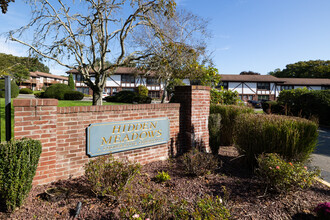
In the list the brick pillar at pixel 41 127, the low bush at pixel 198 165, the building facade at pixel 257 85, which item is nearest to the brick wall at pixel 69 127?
the brick pillar at pixel 41 127

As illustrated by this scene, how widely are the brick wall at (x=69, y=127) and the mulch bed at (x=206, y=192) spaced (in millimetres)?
319

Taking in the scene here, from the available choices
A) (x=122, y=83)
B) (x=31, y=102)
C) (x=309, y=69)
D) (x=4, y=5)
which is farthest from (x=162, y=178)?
(x=309, y=69)

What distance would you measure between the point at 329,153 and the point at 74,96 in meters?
23.2

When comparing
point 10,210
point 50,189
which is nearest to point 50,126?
point 50,189

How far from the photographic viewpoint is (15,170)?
282 centimetres

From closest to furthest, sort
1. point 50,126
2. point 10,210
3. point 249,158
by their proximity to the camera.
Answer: point 10,210 < point 50,126 < point 249,158

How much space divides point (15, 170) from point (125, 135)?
218 centimetres

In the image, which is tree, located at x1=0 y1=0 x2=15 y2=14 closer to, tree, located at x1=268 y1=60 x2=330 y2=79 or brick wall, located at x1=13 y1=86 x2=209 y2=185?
brick wall, located at x1=13 y1=86 x2=209 y2=185

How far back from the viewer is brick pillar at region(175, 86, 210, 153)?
5.69m

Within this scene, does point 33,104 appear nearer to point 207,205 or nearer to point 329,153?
point 207,205

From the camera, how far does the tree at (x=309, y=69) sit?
5797 centimetres

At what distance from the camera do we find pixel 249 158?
4914 mm

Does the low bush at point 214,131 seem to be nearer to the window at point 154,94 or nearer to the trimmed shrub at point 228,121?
the trimmed shrub at point 228,121

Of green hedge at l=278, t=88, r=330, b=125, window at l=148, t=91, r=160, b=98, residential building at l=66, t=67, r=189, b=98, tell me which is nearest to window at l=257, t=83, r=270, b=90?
residential building at l=66, t=67, r=189, b=98
